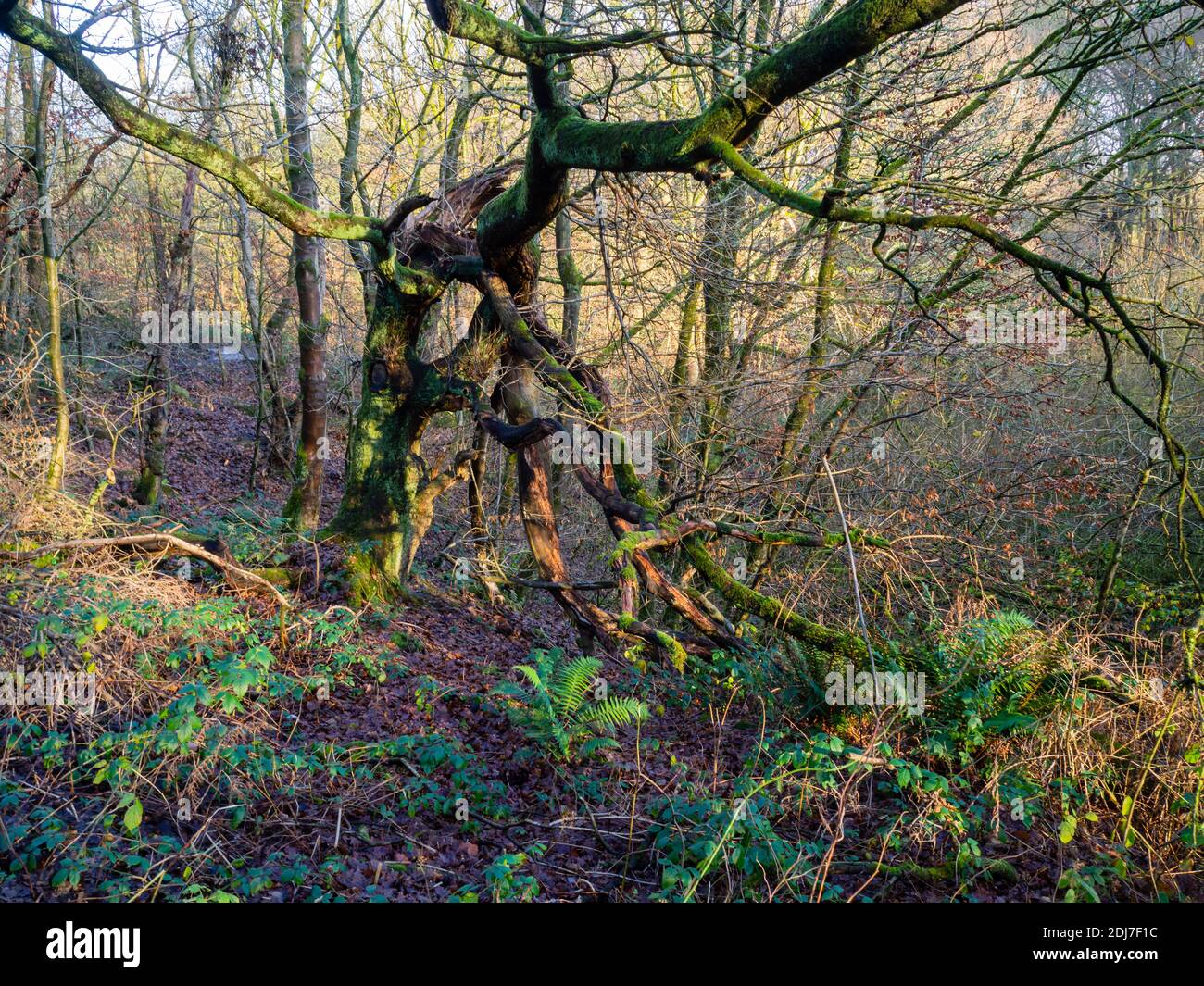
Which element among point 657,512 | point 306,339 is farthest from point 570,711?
point 306,339

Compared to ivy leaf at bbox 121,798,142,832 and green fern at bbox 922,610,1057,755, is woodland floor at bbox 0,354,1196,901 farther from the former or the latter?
green fern at bbox 922,610,1057,755

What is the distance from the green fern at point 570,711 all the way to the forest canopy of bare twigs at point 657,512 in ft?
0.11

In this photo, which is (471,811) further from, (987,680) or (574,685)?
(987,680)

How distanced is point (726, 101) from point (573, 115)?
5.20 ft

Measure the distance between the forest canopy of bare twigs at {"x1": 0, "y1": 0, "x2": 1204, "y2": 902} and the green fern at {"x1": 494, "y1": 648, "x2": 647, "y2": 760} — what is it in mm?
34

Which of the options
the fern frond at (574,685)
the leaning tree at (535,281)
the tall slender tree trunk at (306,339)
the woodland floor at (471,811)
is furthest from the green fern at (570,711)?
the tall slender tree trunk at (306,339)

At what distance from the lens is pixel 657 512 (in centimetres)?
661

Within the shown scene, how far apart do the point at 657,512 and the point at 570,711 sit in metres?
1.81

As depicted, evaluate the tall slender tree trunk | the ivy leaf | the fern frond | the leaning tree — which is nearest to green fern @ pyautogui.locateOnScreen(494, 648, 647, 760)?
the fern frond

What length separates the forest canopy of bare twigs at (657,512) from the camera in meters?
4.34

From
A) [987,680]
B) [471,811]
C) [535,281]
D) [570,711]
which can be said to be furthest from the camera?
[535,281]

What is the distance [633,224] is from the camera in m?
6.98

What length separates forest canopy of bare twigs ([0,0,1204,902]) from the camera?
4.34m
